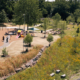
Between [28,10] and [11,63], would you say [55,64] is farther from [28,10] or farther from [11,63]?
[28,10]

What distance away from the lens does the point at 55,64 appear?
23.1 meters

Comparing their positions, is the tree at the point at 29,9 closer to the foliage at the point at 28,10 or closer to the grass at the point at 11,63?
the foliage at the point at 28,10

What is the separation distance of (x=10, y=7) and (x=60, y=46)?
55311mm

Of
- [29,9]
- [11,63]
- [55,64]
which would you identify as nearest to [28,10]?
[29,9]

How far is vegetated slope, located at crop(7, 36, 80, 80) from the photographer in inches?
763

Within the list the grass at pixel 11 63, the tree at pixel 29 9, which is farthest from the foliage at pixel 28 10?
the grass at pixel 11 63

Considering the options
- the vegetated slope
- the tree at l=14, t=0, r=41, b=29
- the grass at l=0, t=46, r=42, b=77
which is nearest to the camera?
the grass at l=0, t=46, r=42, b=77

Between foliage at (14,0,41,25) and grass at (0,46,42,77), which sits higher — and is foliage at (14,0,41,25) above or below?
above

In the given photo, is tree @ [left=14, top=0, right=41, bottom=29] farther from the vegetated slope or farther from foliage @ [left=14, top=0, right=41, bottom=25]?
the vegetated slope

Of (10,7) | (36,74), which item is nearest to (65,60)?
(36,74)

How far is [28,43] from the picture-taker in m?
33.2

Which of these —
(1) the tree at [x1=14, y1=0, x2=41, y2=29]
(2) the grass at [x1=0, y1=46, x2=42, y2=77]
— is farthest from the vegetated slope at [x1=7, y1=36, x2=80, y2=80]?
(1) the tree at [x1=14, y1=0, x2=41, y2=29]

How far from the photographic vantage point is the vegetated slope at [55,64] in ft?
63.6

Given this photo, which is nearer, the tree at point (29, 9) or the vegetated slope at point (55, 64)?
the vegetated slope at point (55, 64)
